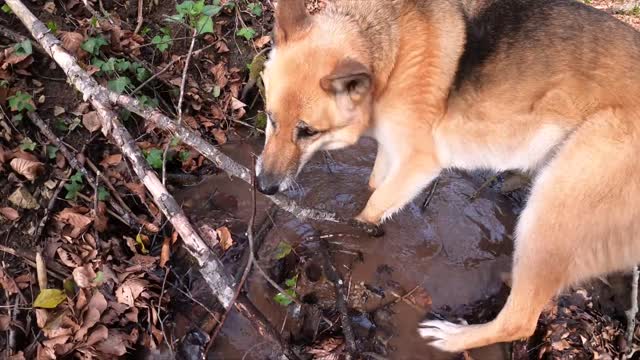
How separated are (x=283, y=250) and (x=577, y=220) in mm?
1768

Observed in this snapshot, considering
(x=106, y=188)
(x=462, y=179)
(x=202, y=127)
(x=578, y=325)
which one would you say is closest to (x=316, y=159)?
(x=202, y=127)

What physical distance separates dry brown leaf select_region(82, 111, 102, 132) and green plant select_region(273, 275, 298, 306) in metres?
1.71

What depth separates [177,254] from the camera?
3.16 m

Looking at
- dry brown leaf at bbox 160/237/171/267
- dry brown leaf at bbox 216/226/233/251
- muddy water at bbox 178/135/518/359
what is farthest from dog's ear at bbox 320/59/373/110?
dry brown leaf at bbox 160/237/171/267

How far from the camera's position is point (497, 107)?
2.90 m

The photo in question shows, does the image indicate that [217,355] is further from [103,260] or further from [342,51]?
[342,51]

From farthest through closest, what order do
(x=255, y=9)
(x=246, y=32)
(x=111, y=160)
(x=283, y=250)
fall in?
(x=255, y=9) → (x=246, y=32) → (x=111, y=160) → (x=283, y=250)

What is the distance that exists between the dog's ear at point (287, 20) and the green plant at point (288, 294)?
1.50 meters

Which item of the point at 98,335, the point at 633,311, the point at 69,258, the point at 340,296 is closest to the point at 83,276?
the point at 69,258

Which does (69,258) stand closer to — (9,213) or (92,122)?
(9,213)

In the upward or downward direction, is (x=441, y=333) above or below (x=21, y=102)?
below

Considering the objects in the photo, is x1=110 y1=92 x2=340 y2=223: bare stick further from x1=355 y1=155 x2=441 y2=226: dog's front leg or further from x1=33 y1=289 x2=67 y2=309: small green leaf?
x1=33 y1=289 x2=67 y2=309: small green leaf

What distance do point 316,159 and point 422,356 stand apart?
5.88ft

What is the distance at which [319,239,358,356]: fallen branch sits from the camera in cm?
270
